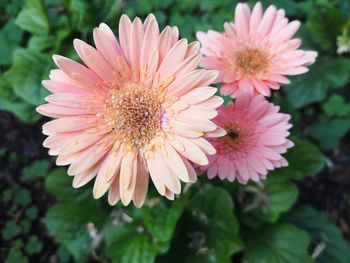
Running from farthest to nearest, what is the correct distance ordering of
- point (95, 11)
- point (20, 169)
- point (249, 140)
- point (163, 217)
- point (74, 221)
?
point (20, 169) < point (74, 221) < point (95, 11) < point (163, 217) < point (249, 140)

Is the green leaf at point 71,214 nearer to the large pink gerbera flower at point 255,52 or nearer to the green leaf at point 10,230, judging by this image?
the green leaf at point 10,230

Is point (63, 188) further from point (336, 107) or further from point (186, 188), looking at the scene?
point (336, 107)

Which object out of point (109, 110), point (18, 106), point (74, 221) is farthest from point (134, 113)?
point (18, 106)

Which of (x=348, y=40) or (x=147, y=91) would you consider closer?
(x=147, y=91)

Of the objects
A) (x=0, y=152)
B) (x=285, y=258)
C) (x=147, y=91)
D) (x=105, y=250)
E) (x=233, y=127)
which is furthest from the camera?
(x=0, y=152)

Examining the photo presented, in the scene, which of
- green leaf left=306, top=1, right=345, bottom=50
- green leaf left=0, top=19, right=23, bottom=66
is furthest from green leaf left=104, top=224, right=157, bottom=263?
green leaf left=306, top=1, right=345, bottom=50

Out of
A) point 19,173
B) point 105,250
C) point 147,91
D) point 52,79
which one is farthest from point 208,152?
point 19,173

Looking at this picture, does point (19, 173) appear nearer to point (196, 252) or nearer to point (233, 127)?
point (196, 252)
